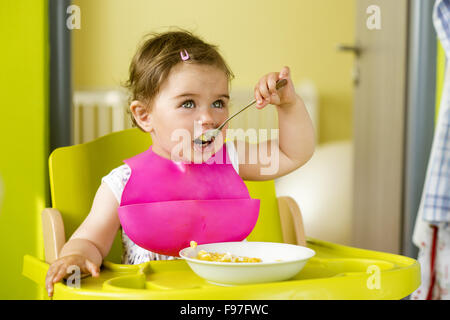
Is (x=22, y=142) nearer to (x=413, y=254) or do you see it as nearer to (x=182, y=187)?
(x=182, y=187)

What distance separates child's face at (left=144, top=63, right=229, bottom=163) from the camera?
757mm

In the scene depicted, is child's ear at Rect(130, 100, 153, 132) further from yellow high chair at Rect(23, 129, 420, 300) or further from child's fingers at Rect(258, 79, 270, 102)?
child's fingers at Rect(258, 79, 270, 102)

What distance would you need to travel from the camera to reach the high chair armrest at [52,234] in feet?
2.48

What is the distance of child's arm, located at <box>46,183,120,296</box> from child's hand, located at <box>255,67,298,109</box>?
0.89 ft

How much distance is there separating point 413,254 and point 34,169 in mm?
1049

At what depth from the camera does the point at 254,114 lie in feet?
9.23

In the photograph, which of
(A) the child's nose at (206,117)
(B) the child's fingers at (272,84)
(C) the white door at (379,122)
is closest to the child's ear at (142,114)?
(A) the child's nose at (206,117)

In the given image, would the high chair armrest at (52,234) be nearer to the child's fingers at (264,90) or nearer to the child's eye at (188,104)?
the child's eye at (188,104)

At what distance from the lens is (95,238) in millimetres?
744

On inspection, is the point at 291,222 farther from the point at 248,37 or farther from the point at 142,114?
the point at 248,37

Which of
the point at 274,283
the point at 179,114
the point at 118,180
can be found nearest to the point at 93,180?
the point at 118,180

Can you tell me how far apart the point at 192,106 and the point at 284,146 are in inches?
7.0
